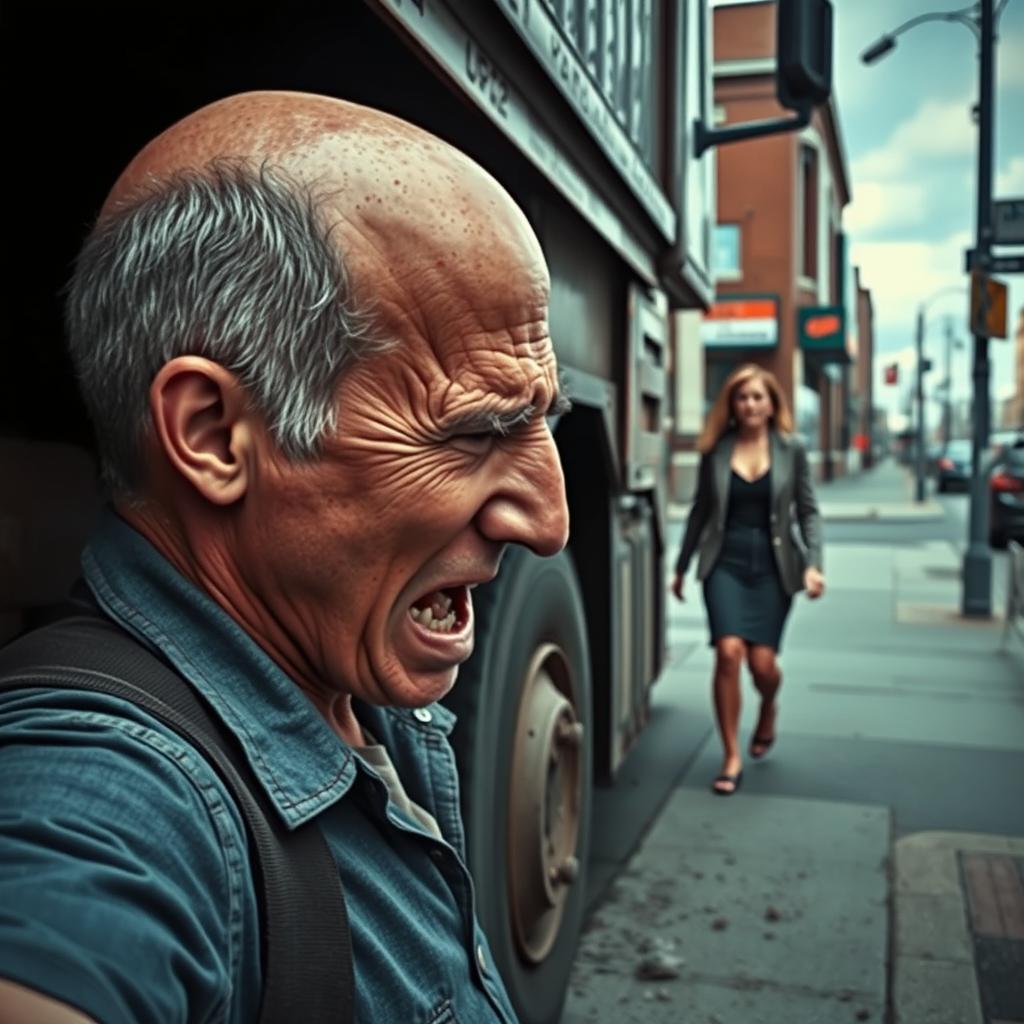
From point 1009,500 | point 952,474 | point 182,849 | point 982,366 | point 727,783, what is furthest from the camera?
point 952,474

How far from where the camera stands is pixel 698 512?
5.69 meters

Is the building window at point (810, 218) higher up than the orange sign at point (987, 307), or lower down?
higher up

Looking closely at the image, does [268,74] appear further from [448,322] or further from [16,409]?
[448,322]

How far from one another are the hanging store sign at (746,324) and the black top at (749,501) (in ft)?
81.1

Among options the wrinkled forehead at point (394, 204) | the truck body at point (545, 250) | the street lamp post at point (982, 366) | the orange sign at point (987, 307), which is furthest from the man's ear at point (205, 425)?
the street lamp post at point (982, 366)

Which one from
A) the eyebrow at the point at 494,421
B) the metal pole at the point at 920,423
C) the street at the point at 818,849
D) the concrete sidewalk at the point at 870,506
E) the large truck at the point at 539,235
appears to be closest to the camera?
the eyebrow at the point at 494,421

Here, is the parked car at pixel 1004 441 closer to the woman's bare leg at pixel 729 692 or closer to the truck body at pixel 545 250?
the woman's bare leg at pixel 729 692

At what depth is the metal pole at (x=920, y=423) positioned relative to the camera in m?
28.7

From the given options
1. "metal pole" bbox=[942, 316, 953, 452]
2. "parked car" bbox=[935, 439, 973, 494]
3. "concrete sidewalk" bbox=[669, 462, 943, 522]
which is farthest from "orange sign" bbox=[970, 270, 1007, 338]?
"metal pole" bbox=[942, 316, 953, 452]

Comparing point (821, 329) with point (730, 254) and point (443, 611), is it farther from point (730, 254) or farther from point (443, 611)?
point (443, 611)

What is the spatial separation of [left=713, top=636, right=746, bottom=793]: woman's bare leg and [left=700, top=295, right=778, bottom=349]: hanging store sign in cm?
2495

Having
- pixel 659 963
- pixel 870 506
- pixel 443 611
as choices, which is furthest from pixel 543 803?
pixel 870 506

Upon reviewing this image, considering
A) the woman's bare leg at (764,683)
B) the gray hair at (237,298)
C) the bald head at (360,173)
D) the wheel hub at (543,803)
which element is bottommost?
the woman's bare leg at (764,683)

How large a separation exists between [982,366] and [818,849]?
7.33m
